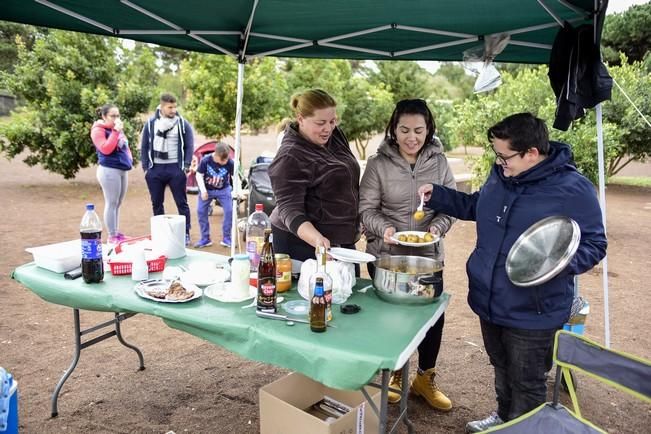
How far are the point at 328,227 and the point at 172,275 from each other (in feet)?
2.67

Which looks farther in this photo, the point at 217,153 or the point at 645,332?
the point at 217,153

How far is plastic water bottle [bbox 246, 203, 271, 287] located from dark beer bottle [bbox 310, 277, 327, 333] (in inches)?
18.1

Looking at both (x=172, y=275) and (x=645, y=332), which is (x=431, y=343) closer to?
(x=172, y=275)

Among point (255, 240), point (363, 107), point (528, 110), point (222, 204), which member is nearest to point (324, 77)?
point (363, 107)

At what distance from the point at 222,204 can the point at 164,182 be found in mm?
798

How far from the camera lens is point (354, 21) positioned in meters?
3.35

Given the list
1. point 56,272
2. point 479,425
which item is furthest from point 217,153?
point 479,425

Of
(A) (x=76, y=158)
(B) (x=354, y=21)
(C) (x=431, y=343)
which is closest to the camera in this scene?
(C) (x=431, y=343)

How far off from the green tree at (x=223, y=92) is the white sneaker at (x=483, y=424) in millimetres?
8360

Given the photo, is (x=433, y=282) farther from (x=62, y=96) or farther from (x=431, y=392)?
(x=62, y=96)

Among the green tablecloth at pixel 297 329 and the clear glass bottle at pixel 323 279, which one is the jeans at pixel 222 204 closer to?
the green tablecloth at pixel 297 329

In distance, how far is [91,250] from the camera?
2.34 metres

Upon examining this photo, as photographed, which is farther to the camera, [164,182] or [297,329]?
[164,182]

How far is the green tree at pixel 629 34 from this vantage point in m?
14.5
